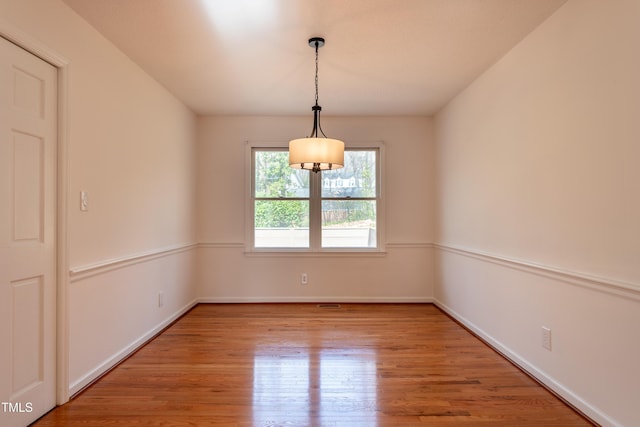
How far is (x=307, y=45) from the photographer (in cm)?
265

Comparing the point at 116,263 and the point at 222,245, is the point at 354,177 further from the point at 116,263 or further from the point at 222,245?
the point at 116,263

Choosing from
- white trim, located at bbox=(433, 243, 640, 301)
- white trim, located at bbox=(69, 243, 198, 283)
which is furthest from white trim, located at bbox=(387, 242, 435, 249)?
white trim, located at bbox=(69, 243, 198, 283)

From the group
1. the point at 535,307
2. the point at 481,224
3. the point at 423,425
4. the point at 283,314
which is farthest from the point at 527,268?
the point at 283,314

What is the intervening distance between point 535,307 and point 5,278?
321cm

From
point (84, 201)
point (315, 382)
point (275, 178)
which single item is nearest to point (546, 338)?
point (315, 382)

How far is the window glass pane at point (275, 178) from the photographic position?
4.55 metres

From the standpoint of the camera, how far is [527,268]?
254 centimetres

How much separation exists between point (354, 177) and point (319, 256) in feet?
3.74

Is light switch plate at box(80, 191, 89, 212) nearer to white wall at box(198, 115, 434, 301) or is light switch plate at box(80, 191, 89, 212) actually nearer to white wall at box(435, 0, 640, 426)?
white wall at box(198, 115, 434, 301)

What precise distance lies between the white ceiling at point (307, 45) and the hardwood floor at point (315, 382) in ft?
8.05

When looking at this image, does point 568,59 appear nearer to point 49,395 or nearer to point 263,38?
point 263,38

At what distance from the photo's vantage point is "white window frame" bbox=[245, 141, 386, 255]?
4500 millimetres

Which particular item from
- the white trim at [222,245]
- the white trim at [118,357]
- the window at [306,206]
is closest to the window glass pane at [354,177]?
the window at [306,206]

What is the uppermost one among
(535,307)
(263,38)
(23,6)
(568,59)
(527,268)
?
(263,38)
